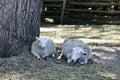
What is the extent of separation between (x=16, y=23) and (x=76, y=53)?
1267 mm

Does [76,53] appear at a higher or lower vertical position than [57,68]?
higher

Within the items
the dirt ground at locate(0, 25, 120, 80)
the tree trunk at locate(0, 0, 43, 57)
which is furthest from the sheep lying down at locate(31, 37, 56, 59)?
the tree trunk at locate(0, 0, 43, 57)

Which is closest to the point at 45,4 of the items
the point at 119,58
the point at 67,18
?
the point at 67,18

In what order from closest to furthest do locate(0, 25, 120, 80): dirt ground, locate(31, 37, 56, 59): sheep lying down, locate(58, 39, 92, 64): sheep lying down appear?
locate(0, 25, 120, 80): dirt ground → locate(58, 39, 92, 64): sheep lying down → locate(31, 37, 56, 59): sheep lying down

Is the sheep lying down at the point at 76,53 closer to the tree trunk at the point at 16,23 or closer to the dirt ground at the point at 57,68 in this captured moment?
the dirt ground at the point at 57,68

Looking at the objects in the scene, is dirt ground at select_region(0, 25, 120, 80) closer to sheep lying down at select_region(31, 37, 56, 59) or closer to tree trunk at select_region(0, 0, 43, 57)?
sheep lying down at select_region(31, 37, 56, 59)

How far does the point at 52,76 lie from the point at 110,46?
2.66 m

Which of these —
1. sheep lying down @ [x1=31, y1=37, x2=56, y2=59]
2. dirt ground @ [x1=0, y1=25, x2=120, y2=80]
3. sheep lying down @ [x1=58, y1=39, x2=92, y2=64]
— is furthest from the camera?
sheep lying down @ [x1=31, y1=37, x2=56, y2=59]

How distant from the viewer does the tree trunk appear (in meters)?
6.39

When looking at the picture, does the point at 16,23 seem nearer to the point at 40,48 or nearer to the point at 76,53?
the point at 40,48

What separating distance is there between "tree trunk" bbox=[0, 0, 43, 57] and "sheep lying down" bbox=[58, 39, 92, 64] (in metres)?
0.76

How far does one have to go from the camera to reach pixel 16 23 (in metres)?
6.50

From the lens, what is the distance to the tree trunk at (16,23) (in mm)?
6395

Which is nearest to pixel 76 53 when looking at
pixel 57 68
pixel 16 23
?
pixel 57 68
